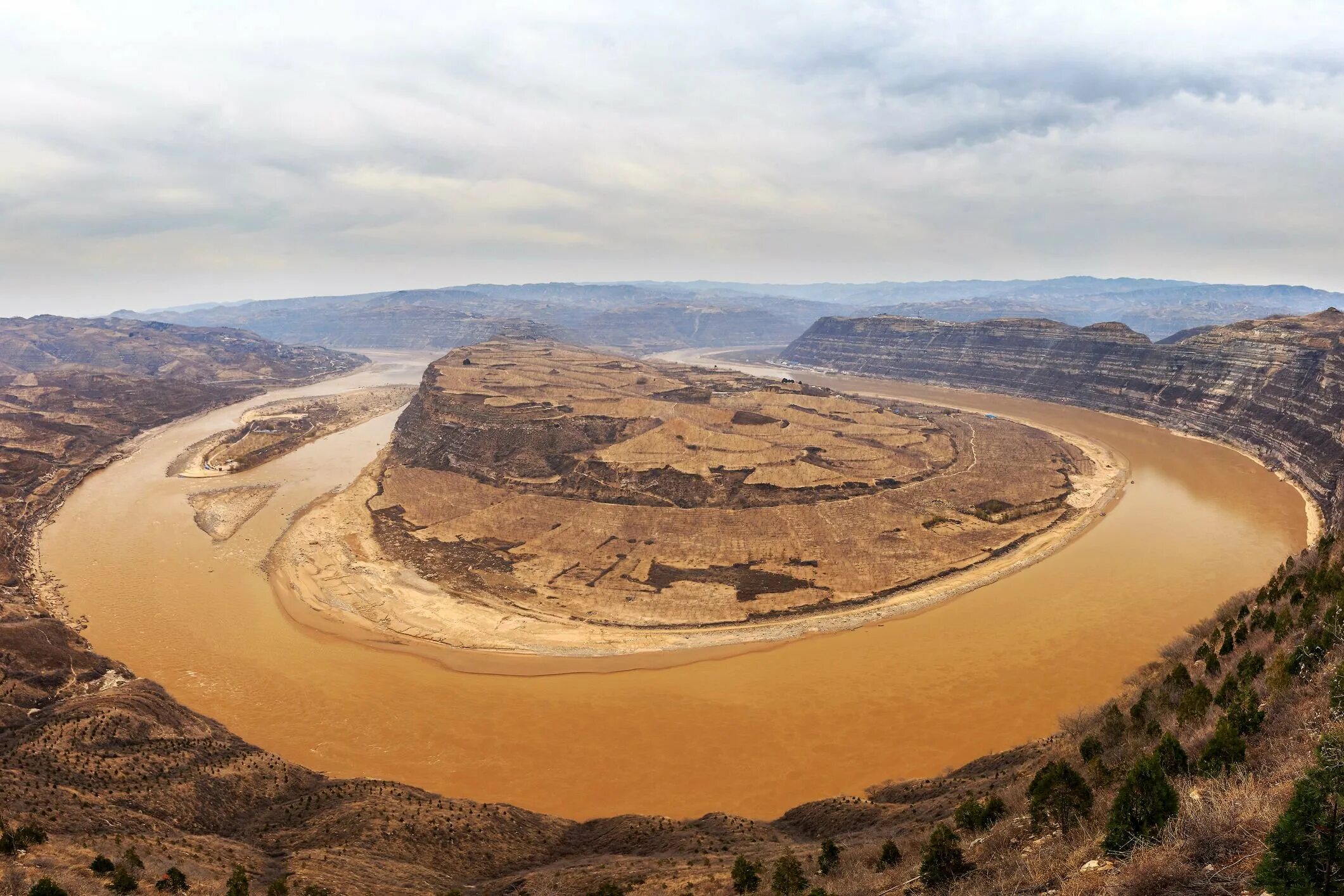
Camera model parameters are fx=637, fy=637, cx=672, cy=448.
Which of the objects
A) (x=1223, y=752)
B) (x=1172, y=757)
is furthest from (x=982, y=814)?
(x=1223, y=752)

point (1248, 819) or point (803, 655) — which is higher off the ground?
point (1248, 819)

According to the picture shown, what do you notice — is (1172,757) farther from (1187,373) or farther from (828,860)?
(1187,373)

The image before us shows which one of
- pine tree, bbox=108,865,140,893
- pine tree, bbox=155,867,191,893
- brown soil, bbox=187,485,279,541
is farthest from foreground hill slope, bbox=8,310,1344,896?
brown soil, bbox=187,485,279,541

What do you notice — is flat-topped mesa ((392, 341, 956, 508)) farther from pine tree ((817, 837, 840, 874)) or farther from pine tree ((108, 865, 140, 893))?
pine tree ((108, 865, 140, 893))

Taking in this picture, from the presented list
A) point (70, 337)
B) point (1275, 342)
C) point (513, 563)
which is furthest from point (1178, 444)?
point (70, 337)

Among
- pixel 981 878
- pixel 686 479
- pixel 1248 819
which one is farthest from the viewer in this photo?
pixel 686 479

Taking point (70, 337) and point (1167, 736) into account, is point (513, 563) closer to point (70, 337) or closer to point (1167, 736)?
point (1167, 736)
